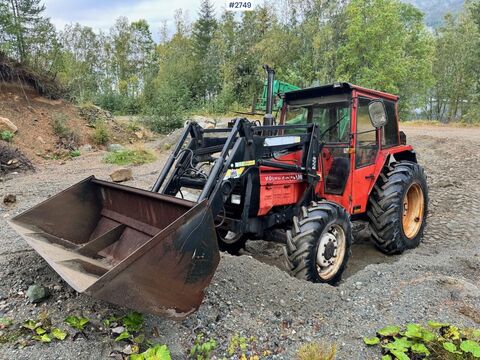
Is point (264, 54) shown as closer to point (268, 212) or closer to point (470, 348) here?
point (268, 212)

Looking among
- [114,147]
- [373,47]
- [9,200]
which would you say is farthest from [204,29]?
[9,200]

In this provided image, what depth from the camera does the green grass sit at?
38.7ft

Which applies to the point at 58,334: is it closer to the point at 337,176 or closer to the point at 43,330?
the point at 43,330

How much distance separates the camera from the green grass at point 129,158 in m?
11.8

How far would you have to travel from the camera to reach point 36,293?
296 cm

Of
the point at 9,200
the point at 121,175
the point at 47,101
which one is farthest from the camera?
the point at 47,101

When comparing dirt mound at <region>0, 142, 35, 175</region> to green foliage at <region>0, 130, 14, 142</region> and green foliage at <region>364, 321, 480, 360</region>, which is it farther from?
green foliage at <region>364, 321, 480, 360</region>

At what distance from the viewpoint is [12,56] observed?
14195 millimetres

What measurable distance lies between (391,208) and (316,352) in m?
3.00

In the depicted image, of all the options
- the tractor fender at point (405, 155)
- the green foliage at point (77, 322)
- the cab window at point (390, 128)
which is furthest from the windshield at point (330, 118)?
the green foliage at point (77, 322)

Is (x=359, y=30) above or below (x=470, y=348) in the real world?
above

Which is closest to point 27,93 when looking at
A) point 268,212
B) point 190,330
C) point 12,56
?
point 12,56

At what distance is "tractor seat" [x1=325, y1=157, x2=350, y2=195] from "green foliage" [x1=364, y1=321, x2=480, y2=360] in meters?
2.13

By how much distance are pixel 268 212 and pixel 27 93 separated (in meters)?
13.3
